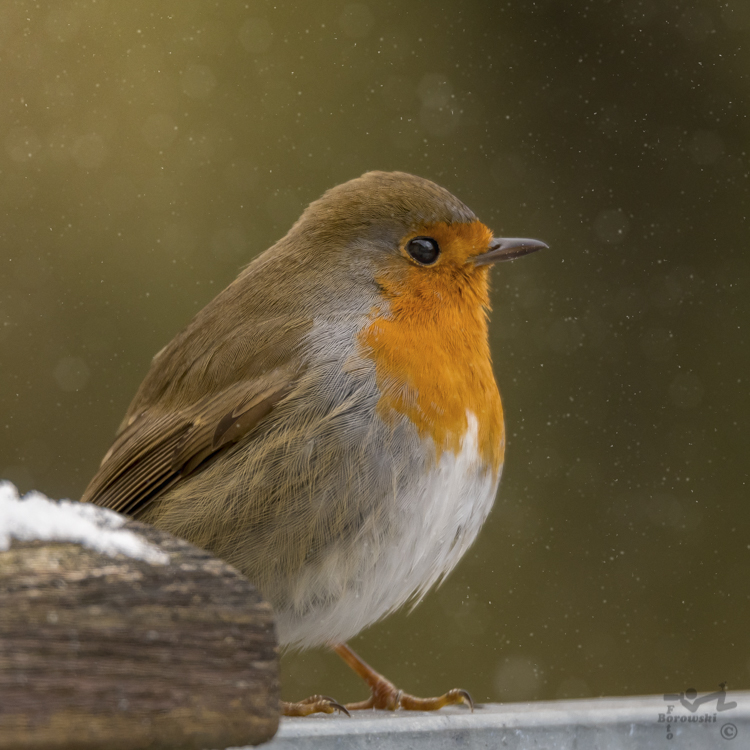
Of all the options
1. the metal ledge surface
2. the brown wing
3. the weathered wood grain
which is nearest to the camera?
the weathered wood grain

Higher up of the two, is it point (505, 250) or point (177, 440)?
point (505, 250)

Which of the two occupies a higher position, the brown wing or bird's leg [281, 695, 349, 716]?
the brown wing

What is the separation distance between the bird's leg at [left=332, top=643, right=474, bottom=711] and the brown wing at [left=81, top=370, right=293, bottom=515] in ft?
1.65

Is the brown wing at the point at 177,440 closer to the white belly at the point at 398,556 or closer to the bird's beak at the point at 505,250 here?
the white belly at the point at 398,556

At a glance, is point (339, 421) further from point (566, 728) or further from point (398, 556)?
point (566, 728)

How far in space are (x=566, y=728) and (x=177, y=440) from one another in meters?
1.05

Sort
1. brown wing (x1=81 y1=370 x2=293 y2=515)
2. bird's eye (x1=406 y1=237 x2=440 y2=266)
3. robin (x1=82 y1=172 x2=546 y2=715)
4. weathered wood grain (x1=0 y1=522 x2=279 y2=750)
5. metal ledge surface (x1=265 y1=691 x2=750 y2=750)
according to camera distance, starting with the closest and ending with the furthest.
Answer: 1. weathered wood grain (x1=0 y1=522 x2=279 y2=750)
2. metal ledge surface (x1=265 y1=691 x2=750 y2=750)
3. robin (x1=82 y1=172 x2=546 y2=715)
4. brown wing (x1=81 y1=370 x2=293 y2=515)
5. bird's eye (x1=406 y1=237 x2=440 y2=266)

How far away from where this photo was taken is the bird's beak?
2.21 meters

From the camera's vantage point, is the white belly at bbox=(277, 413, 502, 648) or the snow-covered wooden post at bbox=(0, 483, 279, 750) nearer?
the snow-covered wooden post at bbox=(0, 483, 279, 750)

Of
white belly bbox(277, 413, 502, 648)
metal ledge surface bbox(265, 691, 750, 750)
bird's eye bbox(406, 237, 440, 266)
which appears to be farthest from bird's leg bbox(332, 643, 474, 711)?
bird's eye bbox(406, 237, 440, 266)

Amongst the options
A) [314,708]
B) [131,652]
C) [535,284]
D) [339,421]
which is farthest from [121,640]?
[535,284]

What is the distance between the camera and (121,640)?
0.80m

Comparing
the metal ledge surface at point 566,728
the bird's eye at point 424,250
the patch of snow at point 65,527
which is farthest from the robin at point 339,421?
the patch of snow at point 65,527

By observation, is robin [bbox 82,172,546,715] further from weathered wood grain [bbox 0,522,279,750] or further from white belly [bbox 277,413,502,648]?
weathered wood grain [bbox 0,522,279,750]
